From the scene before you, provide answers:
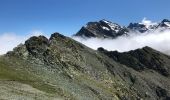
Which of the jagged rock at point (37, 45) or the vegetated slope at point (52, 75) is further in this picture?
the jagged rock at point (37, 45)

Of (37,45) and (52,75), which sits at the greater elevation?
(37,45)

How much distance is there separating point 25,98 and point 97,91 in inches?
2892

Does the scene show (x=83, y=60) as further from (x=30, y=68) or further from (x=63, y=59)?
(x=30, y=68)

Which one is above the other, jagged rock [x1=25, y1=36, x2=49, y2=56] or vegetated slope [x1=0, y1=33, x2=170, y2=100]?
jagged rock [x1=25, y1=36, x2=49, y2=56]

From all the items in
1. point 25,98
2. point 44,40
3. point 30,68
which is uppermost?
point 44,40

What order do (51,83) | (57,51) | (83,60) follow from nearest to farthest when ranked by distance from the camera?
(51,83)
(57,51)
(83,60)

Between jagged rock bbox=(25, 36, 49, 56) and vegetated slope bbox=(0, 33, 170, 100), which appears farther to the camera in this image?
jagged rock bbox=(25, 36, 49, 56)

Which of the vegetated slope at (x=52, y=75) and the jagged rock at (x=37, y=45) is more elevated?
the jagged rock at (x=37, y=45)

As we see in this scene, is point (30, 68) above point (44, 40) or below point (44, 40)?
below

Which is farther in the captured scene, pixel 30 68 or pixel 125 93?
pixel 125 93

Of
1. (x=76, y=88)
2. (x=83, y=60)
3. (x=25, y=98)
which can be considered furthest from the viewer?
(x=83, y=60)

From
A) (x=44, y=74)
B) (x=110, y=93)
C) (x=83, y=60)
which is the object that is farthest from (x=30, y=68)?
(x=83, y=60)

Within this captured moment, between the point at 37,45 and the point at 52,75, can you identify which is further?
the point at 37,45

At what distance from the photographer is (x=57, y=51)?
610 ft
